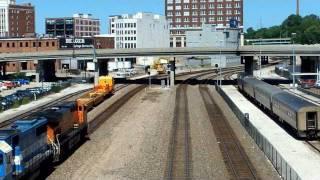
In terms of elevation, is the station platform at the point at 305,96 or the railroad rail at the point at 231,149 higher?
the station platform at the point at 305,96

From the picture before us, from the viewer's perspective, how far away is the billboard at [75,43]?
18538 cm

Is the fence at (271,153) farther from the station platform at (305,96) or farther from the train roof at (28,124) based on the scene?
the station platform at (305,96)

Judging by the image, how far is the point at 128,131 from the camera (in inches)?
2298

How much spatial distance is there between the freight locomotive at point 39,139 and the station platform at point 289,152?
49.1 feet

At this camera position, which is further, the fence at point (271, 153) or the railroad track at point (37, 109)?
the railroad track at point (37, 109)

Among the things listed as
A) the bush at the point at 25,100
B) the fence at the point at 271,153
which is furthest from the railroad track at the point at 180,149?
the bush at the point at 25,100

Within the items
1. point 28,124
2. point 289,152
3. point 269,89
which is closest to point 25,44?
point 269,89

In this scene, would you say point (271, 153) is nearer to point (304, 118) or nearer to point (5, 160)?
point (304, 118)

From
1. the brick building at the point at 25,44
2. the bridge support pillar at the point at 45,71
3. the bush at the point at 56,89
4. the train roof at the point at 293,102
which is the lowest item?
the bush at the point at 56,89

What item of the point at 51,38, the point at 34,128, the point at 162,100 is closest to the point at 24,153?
the point at 34,128

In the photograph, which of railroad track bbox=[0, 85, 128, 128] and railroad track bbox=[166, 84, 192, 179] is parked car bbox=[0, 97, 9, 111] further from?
railroad track bbox=[166, 84, 192, 179]

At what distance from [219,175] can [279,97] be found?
82.4 ft

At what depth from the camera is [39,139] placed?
35.2 metres

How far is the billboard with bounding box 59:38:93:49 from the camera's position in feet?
608
